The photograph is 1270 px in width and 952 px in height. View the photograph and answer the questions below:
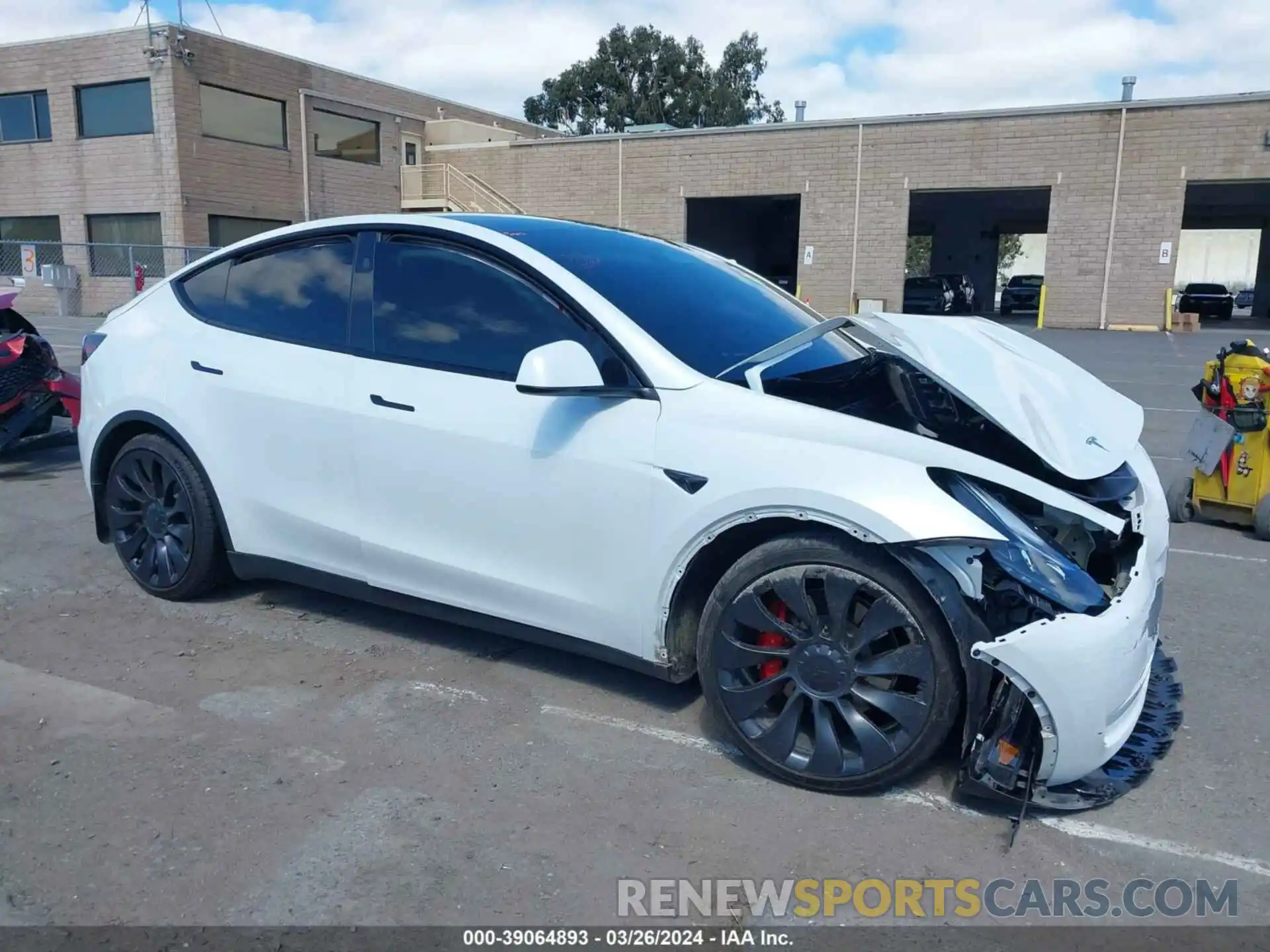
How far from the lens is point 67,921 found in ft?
8.55

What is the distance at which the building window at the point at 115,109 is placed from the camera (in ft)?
90.4

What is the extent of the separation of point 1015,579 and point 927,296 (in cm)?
3059

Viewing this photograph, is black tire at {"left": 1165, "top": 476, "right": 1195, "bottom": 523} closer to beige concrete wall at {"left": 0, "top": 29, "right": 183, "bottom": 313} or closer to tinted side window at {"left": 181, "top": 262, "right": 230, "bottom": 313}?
tinted side window at {"left": 181, "top": 262, "right": 230, "bottom": 313}

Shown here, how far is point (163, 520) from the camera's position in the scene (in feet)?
15.8

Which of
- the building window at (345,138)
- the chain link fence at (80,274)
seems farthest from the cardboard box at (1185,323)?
the chain link fence at (80,274)

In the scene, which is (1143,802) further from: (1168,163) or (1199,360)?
(1168,163)

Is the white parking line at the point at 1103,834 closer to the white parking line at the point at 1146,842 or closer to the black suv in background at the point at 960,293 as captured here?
the white parking line at the point at 1146,842

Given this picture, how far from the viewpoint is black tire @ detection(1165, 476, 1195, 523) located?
6.96 m

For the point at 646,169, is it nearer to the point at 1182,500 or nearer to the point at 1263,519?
the point at 1182,500

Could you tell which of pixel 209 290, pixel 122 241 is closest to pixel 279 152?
pixel 122 241

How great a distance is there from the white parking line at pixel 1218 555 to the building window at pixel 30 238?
29.9 meters

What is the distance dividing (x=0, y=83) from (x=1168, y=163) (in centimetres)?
3204

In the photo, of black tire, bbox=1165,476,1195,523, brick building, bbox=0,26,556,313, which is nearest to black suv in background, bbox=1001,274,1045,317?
brick building, bbox=0,26,556,313

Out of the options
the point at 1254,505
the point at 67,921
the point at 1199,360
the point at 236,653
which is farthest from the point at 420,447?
the point at 1199,360
